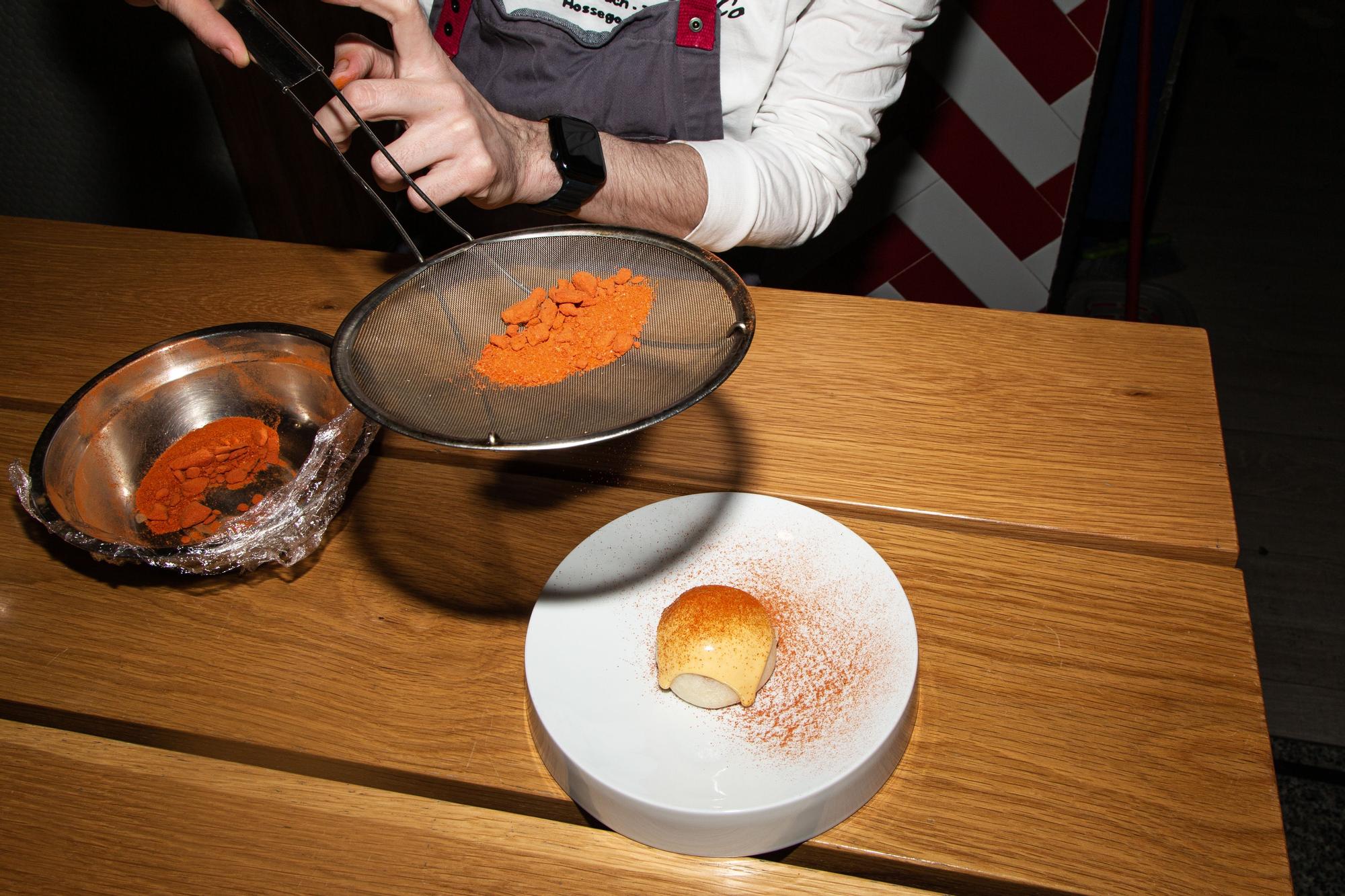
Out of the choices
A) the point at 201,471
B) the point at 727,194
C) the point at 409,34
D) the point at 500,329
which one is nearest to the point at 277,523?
the point at 201,471

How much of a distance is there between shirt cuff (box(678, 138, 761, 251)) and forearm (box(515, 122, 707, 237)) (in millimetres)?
11

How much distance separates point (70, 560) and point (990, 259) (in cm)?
210

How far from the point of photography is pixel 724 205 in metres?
1.30

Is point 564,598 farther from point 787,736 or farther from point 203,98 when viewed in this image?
point 203,98

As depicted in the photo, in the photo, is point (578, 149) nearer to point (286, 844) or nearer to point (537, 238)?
point (537, 238)

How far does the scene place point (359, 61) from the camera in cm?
109

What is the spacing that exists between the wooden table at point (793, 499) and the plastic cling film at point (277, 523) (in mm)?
57

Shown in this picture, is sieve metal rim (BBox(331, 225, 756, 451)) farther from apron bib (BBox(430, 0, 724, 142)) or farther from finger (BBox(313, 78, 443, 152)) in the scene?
apron bib (BBox(430, 0, 724, 142))

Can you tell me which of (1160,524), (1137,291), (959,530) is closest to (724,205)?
(959,530)

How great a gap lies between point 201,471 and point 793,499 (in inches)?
24.0

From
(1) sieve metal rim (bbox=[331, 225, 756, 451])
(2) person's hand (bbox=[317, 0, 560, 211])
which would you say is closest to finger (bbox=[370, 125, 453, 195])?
(2) person's hand (bbox=[317, 0, 560, 211])

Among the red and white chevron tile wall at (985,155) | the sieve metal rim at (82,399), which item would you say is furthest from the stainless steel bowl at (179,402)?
the red and white chevron tile wall at (985,155)

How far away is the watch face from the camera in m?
1.17

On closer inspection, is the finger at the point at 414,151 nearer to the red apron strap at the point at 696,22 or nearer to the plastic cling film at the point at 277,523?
the plastic cling film at the point at 277,523
